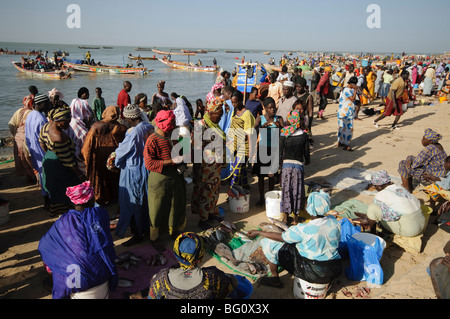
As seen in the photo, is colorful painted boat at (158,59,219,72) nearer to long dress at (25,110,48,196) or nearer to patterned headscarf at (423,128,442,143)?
long dress at (25,110,48,196)

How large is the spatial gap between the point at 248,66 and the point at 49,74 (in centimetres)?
2751

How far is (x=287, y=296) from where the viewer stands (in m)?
3.27

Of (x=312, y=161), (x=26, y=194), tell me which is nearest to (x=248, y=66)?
(x=312, y=161)

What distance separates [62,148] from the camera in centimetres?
403

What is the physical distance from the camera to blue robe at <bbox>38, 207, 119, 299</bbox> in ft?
8.18

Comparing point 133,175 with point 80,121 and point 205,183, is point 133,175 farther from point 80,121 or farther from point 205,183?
point 80,121

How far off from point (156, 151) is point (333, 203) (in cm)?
363

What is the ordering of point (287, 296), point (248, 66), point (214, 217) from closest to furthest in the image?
point (287, 296)
point (214, 217)
point (248, 66)

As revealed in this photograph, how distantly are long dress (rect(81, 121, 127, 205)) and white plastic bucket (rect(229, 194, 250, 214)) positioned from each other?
2.14 m

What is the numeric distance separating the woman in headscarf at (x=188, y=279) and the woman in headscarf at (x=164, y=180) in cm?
152

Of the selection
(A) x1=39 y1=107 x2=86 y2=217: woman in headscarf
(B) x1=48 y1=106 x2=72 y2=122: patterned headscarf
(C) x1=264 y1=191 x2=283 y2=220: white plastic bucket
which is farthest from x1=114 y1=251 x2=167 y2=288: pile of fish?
(B) x1=48 y1=106 x2=72 y2=122: patterned headscarf

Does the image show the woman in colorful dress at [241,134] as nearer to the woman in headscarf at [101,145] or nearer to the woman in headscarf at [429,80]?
the woman in headscarf at [101,145]

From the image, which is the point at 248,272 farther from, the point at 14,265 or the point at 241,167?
the point at 14,265

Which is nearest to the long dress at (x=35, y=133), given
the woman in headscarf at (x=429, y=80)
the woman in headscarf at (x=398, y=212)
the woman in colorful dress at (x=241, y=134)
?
the woman in colorful dress at (x=241, y=134)
